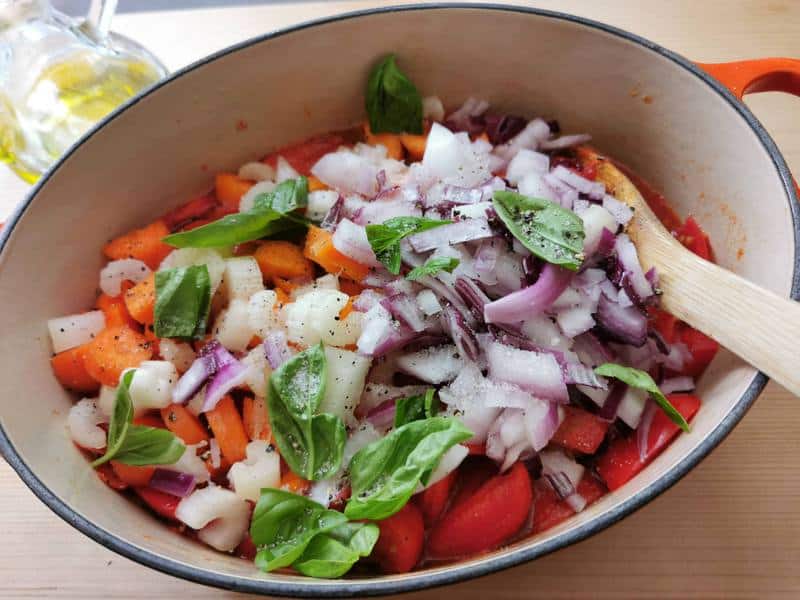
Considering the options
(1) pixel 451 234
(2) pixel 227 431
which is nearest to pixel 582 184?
(1) pixel 451 234

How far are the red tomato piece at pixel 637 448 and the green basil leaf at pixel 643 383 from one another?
4cm

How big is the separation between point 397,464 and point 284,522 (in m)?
Result: 0.21

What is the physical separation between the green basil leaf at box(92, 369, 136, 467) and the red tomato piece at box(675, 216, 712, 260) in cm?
116

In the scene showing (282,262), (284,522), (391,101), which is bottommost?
(284,522)

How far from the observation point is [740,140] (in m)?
1.34

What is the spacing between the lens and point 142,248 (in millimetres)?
1580

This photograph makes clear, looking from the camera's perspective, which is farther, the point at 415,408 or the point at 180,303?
the point at 180,303

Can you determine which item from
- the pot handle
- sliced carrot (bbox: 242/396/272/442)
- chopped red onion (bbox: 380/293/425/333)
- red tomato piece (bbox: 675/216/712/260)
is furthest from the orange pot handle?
sliced carrot (bbox: 242/396/272/442)

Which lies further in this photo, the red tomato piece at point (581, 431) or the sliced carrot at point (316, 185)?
the sliced carrot at point (316, 185)

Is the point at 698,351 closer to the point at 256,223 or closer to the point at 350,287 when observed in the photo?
the point at 350,287

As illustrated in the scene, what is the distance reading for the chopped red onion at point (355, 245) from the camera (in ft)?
4.56

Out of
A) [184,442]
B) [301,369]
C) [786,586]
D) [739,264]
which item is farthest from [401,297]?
[786,586]

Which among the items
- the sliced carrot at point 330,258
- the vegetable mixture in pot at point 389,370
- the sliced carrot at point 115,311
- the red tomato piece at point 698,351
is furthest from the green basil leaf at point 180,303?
the red tomato piece at point 698,351

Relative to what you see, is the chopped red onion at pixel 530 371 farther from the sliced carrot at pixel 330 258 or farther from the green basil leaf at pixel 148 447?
the green basil leaf at pixel 148 447
